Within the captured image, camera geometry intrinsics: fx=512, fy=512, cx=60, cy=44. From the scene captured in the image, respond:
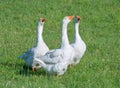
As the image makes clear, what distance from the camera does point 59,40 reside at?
46.8 ft

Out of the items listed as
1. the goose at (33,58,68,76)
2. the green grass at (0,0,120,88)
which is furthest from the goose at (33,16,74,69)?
the green grass at (0,0,120,88)

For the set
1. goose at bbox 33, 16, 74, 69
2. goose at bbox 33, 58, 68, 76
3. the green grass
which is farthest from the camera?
goose at bbox 33, 16, 74, 69

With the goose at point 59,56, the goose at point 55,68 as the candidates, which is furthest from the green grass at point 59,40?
the goose at point 59,56

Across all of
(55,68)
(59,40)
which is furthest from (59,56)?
(59,40)

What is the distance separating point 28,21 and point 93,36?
2.97 meters

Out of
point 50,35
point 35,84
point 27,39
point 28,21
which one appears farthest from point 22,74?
point 28,21

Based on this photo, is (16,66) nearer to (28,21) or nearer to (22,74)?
(22,74)

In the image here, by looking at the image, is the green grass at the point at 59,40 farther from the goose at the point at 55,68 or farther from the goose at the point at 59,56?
the goose at the point at 59,56

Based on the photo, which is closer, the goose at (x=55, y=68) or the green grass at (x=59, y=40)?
the green grass at (x=59, y=40)

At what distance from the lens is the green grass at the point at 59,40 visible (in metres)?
9.35

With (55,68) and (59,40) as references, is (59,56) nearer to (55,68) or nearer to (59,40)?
(55,68)

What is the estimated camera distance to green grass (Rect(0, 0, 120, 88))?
9.35 m

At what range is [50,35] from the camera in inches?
603

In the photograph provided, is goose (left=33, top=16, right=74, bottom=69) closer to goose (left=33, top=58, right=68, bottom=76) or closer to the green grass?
goose (left=33, top=58, right=68, bottom=76)
